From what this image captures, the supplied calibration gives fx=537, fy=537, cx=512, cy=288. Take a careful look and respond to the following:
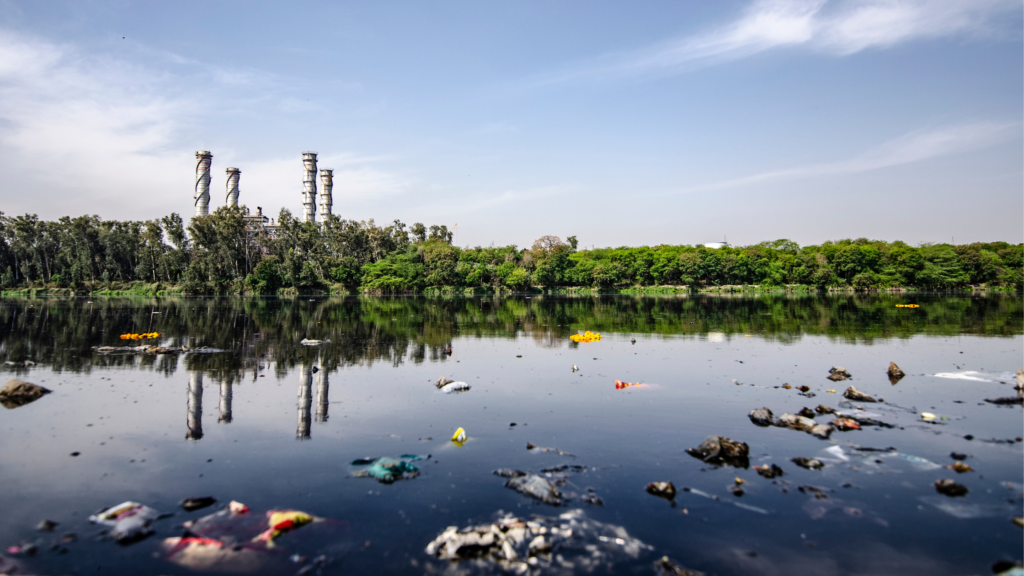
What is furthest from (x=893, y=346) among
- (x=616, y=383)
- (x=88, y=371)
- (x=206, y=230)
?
(x=206, y=230)

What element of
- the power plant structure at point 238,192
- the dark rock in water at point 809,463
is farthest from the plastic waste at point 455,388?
the power plant structure at point 238,192

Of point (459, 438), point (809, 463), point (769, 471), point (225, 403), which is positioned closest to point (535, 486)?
point (459, 438)

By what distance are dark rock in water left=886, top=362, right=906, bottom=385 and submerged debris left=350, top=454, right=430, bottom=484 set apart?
15765mm

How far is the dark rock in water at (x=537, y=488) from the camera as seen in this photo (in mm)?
8703

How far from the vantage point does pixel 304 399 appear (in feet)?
51.1

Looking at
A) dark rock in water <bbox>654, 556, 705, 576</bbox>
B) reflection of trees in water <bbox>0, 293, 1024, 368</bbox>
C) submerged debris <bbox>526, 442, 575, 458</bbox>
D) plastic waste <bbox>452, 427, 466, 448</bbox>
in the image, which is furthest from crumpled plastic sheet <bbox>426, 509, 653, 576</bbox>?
reflection of trees in water <bbox>0, 293, 1024, 368</bbox>

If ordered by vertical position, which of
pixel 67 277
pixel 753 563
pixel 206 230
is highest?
pixel 206 230

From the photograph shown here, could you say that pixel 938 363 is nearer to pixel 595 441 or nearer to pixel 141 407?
pixel 595 441

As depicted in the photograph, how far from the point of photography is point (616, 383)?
17156 mm

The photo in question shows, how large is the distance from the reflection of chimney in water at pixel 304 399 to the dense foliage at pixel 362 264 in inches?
2761

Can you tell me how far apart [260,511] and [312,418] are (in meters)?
5.39

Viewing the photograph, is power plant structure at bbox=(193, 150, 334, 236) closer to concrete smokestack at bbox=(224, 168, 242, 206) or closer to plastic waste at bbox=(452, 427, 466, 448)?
concrete smokestack at bbox=(224, 168, 242, 206)

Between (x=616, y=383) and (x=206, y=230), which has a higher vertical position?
(x=206, y=230)

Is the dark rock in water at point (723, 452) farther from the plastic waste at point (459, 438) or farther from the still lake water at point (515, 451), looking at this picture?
the plastic waste at point (459, 438)
